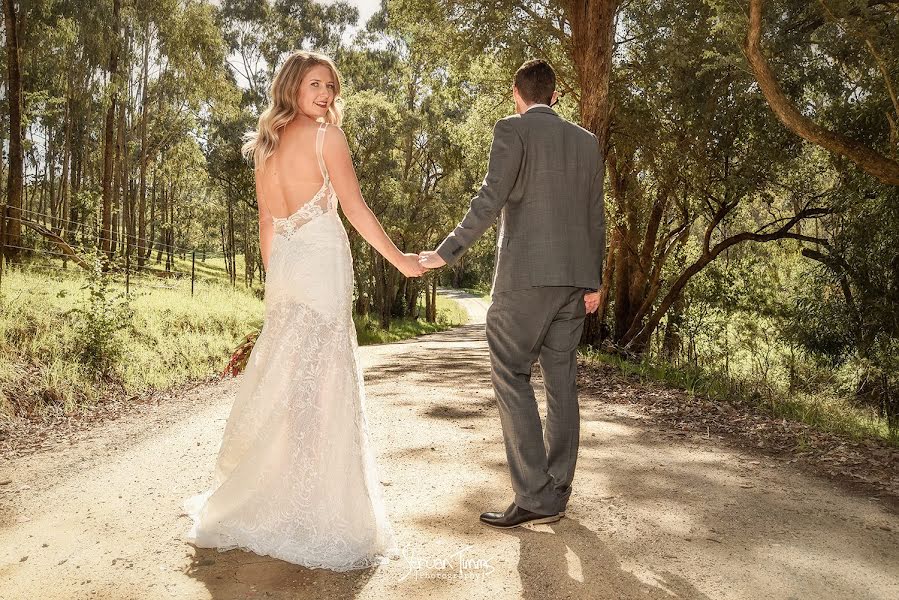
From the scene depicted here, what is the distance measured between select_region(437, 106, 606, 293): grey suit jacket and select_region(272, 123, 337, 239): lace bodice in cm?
68

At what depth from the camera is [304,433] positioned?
337 cm

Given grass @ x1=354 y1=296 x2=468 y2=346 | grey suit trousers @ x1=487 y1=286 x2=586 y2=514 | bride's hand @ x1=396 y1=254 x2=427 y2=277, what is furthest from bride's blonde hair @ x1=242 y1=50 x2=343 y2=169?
grass @ x1=354 y1=296 x2=468 y2=346

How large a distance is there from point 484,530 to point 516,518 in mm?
189

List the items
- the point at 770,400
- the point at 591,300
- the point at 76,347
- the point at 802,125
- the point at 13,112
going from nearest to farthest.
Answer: the point at 591,300
the point at 802,125
the point at 770,400
the point at 76,347
the point at 13,112

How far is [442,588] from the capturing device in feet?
9.41

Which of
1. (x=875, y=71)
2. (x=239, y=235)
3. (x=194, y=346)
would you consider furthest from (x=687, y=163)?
(x=239, y=235)

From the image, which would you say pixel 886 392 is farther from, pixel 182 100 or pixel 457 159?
pixel 182 100

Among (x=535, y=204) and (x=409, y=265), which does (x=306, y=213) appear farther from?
(x=535, y=204)

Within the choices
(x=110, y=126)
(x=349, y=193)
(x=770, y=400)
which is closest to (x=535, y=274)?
(x=349, y=193)

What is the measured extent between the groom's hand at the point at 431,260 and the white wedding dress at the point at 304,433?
0.46 metres

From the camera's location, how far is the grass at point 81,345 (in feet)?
23.7

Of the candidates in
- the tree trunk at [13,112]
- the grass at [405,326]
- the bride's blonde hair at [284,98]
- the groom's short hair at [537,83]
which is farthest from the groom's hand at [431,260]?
the grass at [405,326]

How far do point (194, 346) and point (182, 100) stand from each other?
2333 cm

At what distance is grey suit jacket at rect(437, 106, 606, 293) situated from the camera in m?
3.57
